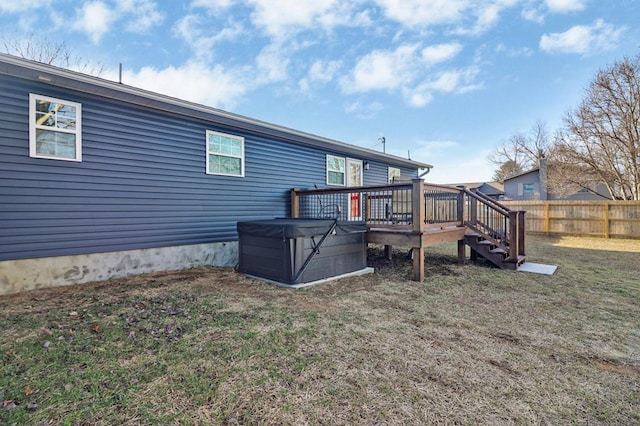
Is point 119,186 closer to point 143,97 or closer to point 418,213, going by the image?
point 143,97

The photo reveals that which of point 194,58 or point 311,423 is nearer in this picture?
point 311,423

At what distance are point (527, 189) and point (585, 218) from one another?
12.8 meters

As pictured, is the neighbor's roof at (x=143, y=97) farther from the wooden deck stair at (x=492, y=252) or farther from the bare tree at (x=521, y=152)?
the bare tree at (x=521, y=152)

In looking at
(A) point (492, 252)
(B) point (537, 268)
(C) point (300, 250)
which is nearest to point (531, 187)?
(B) point (537, 268)

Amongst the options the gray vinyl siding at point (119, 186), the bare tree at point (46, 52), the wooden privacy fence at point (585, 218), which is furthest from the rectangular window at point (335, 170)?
the bare tree at point (46, 52)

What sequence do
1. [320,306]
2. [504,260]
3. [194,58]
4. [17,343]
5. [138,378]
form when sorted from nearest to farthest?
[138,378]
[17,343]
[320,306]
[504,260]
[194,58]

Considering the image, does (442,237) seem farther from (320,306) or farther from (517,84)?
(517,84)

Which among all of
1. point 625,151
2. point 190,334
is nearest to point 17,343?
point 190,334

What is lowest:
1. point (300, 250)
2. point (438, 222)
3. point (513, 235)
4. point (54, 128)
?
point (300, 250)

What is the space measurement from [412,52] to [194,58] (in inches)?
341

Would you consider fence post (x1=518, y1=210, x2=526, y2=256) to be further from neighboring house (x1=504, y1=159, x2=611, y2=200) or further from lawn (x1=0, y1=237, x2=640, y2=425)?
neighboring house (x1=504, y1=159, x2=611, y2=200)

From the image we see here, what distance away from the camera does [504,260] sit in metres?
6.20

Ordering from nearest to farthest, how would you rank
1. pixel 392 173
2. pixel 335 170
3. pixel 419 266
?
pixel 419 266 → pixel 335 170 → pixel 392 173

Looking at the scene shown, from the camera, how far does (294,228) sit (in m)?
4.70
